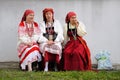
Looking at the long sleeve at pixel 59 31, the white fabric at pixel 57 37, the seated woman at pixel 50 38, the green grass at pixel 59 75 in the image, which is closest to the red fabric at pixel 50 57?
the seated woman at pixel 50 38

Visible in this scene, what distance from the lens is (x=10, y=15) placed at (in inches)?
392

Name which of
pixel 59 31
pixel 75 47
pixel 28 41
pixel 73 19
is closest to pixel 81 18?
pixel 73 19

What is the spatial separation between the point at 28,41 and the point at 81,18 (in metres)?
1.39

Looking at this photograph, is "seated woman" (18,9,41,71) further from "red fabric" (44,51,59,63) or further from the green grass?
the green grass

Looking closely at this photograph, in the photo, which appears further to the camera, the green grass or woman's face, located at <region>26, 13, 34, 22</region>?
woman's face, located at <region>26, 13, 34, 22</region>

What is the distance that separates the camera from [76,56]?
921cm

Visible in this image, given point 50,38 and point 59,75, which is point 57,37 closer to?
point 50,38

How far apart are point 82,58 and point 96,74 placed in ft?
2.25

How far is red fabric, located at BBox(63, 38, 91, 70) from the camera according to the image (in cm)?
923

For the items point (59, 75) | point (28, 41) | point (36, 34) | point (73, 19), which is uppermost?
point (73, 19)

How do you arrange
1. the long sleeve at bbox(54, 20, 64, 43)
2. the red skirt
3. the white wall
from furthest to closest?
the white wall, the long sleeve at bbox(54, 20, 64, 43), the red skirt

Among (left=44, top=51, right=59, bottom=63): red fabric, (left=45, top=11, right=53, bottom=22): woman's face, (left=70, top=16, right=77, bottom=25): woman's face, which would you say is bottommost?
(left=44, top=51, right=59, bottom=63): red fabric

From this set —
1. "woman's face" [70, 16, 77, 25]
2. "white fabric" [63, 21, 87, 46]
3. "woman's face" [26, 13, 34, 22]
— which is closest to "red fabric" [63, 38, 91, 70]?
"white fabric" [63, 21, 87, 46]

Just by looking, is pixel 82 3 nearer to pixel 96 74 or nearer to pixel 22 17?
Answer: pixel 22 17
